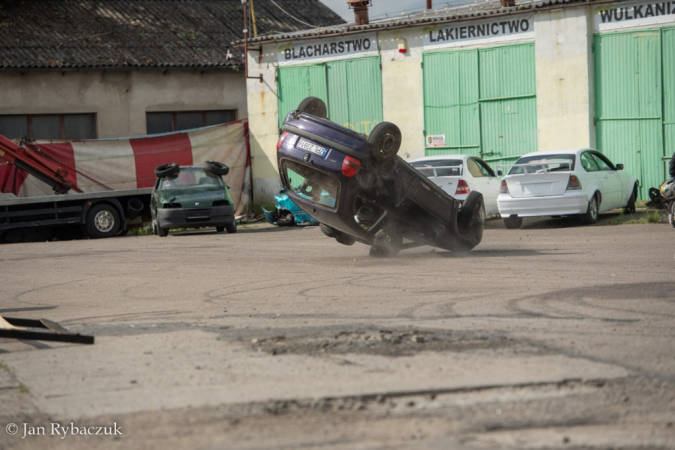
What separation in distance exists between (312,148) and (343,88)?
15.3 metres

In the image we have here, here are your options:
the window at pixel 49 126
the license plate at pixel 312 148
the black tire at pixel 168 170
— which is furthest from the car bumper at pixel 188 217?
the license plate at pixel 312 148

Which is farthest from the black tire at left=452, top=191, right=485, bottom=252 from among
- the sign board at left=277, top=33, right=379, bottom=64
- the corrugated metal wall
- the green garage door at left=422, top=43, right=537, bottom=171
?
the corrugated metal wall

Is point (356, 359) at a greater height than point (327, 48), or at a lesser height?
lesser

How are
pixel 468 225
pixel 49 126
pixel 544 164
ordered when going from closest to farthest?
pixel 468 225 < pixel 544 164 < pixel 49 126

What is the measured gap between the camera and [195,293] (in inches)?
450

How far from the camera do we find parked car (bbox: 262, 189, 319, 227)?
24828mm

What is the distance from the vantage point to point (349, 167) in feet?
44.2

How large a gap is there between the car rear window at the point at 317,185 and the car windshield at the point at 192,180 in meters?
10.2

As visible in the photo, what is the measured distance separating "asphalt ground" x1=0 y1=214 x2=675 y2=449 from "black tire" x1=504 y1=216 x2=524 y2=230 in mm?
7245

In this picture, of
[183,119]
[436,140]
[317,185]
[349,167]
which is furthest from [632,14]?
[183,119]

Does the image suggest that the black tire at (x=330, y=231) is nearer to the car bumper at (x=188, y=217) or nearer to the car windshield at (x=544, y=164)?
the car windshield at (x=544, y=164)

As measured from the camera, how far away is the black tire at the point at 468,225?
1508cm

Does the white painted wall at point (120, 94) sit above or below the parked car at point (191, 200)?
above

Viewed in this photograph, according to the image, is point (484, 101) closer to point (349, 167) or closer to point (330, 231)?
point (330, 231)
